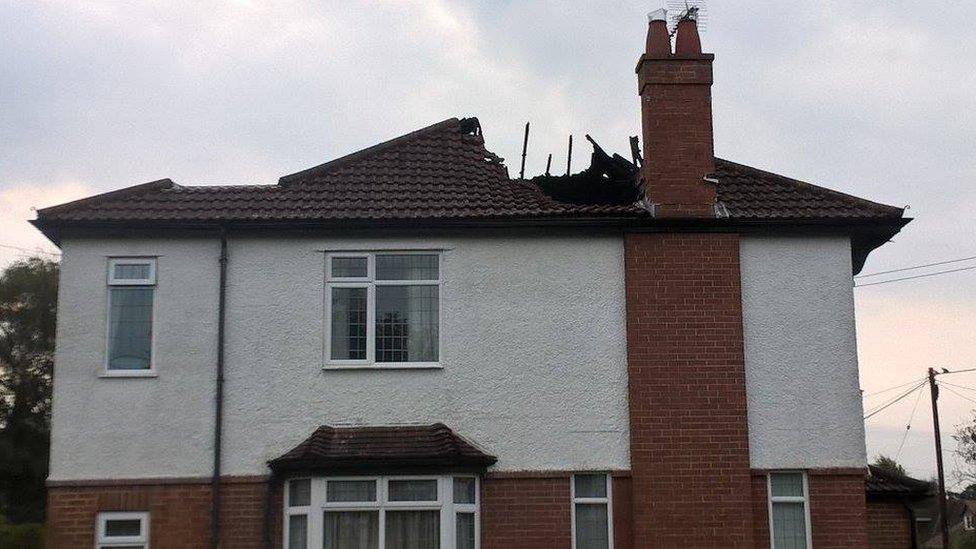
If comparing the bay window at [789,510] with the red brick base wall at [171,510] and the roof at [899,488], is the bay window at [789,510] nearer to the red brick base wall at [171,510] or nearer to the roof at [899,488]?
the roof at [899,488]

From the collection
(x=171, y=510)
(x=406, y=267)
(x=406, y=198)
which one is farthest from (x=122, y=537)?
(x=406, y=198)

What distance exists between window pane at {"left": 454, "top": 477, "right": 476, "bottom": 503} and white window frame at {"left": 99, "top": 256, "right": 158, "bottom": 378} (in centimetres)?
424

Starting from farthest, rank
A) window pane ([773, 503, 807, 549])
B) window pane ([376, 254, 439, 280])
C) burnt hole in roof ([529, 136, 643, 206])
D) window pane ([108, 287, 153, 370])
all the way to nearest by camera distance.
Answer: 1. burnt hole in roof ([529, 136, 643, 206])
2. window pane ([376, 254, 439, 280])
3. window pane ([108, 287, 153, 370])
4. window pane ([773, 503, 807, 549])

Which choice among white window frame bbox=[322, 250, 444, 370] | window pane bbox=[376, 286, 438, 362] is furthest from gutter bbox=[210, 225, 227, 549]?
window pane bbox=[376, 286, 438, 362]

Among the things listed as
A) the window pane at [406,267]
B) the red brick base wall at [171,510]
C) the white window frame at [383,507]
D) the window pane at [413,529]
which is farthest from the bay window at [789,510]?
the red brick base wall at [171,510]

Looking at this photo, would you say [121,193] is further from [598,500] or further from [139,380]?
[598,500]

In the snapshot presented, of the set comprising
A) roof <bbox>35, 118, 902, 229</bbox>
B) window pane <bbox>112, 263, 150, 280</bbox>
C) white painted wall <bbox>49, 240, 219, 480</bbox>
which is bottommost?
white painted wall <bbox>49, 240, 219, 480</bbox>

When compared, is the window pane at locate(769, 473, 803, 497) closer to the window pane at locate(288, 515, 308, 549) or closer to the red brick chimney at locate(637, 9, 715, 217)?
the red brick chimney at locate(637, 9, 715, 217)

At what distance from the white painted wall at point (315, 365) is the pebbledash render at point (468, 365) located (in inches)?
1.2

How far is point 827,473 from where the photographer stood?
15273 millimetres

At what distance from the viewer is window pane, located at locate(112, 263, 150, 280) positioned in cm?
1596

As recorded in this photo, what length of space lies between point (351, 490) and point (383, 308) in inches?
97.7

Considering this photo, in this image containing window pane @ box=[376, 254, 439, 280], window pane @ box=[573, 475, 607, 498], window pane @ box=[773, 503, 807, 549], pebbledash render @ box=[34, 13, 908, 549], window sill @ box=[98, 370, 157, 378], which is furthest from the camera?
window pane @ box=[376, 254, 439, 280]

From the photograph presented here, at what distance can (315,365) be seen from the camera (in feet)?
51.2
